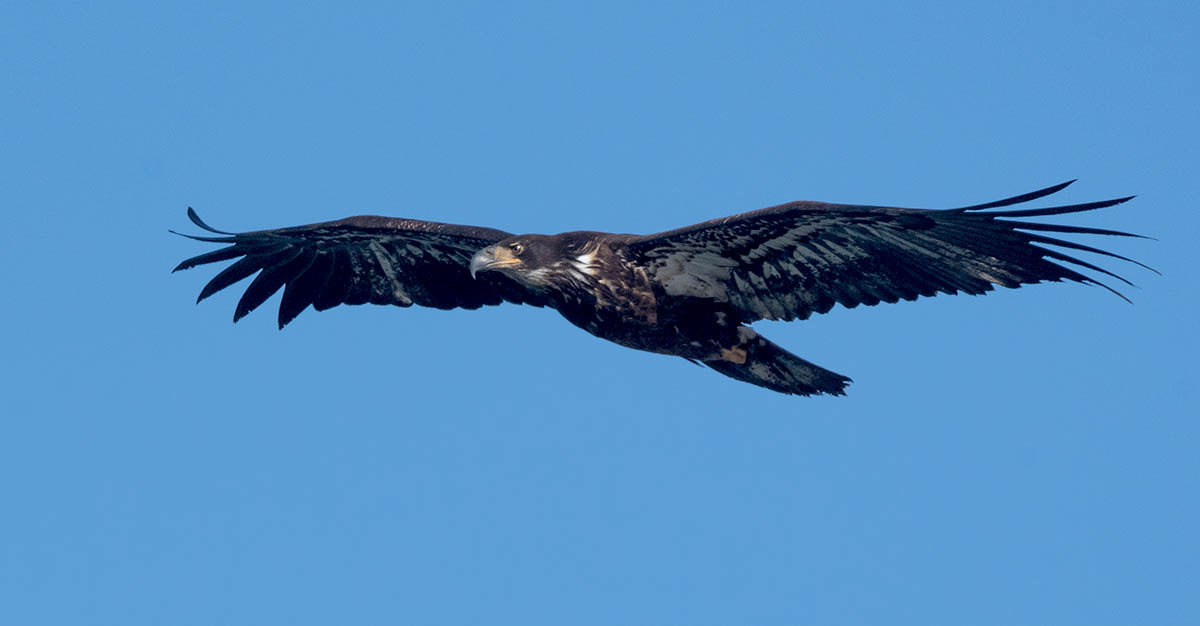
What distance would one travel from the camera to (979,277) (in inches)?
430

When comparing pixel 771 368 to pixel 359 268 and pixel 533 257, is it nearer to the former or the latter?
pixel 533 257

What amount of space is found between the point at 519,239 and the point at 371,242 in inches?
85.9

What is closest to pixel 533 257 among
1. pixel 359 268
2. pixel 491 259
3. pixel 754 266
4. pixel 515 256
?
pixel 515 256

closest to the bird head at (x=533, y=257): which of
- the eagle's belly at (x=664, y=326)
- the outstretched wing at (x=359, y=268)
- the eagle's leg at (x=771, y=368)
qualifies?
the eagle's belly at (x=664, y=326)

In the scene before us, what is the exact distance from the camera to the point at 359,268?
14.0m

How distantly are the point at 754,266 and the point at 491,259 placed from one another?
6.88ft

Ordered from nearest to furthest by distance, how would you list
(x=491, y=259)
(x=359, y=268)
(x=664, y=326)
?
(x=664, y=326)
(x=491, y=259)
(x=359, y=268)

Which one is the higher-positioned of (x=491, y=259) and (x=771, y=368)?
(x=491, y=259)

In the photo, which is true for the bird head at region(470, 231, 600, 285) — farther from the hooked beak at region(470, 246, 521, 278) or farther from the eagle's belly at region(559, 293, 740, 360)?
the eagle's belly at region(559, 293, 740, 360)

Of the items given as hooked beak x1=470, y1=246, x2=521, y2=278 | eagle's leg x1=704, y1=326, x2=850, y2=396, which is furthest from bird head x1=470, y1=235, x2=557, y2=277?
eagle's leg x1=704, y1=326, x2=850, y2=396

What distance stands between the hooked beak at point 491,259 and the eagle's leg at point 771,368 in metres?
1.79

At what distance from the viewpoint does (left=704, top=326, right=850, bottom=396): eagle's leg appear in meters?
12.0

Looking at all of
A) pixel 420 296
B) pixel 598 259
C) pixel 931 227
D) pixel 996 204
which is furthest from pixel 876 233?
pixel 420 296

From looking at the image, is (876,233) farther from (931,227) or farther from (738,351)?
(738,351)
